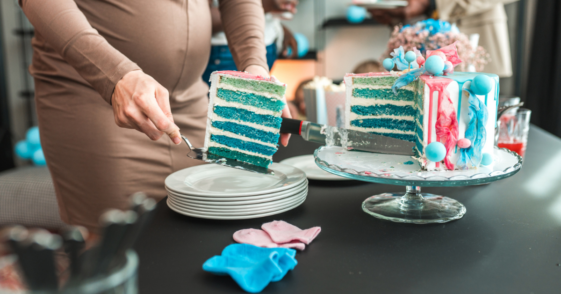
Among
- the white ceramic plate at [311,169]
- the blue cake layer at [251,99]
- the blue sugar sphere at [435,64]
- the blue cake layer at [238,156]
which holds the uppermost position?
the blue sugar sphere at [435,64]

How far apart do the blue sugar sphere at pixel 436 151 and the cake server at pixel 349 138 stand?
105mm

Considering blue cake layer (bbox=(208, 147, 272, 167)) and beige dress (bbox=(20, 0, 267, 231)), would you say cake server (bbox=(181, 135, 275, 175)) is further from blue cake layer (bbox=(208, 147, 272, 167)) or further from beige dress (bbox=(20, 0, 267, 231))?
beige dress (bbox=(20, 0, 267, 231))

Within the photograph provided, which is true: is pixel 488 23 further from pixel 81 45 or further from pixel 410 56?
pixel 81 45

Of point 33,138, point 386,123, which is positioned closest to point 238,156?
point 386,123

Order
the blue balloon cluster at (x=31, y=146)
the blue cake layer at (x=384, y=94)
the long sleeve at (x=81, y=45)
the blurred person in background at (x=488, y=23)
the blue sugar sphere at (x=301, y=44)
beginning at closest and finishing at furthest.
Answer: the long sleeve at (x=81, y=45) < the blue cake layer at (x=384, y=94) < the blurred person in background at (x=488, y=23) < the blue balloon cluster at (x=31, y=146) < the blue sugar sphere at (x=301, y=44)

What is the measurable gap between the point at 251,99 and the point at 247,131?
94 millimetres

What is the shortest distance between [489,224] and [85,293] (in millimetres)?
824

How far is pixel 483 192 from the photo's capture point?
3.80 ft

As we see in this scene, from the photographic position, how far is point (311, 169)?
1.37m

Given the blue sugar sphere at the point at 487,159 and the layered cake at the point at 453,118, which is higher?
the layered cake at the point at 453,118

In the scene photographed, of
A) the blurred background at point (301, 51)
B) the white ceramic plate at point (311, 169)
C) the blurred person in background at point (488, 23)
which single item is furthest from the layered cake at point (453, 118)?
the blurred background at point (301, 51)

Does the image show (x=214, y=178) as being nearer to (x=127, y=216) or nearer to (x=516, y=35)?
(x=127, y=216)

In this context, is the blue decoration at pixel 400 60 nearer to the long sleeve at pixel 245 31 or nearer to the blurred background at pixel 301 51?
the long sleeve at pixel 245 31

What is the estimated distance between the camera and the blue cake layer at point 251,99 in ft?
3.80
